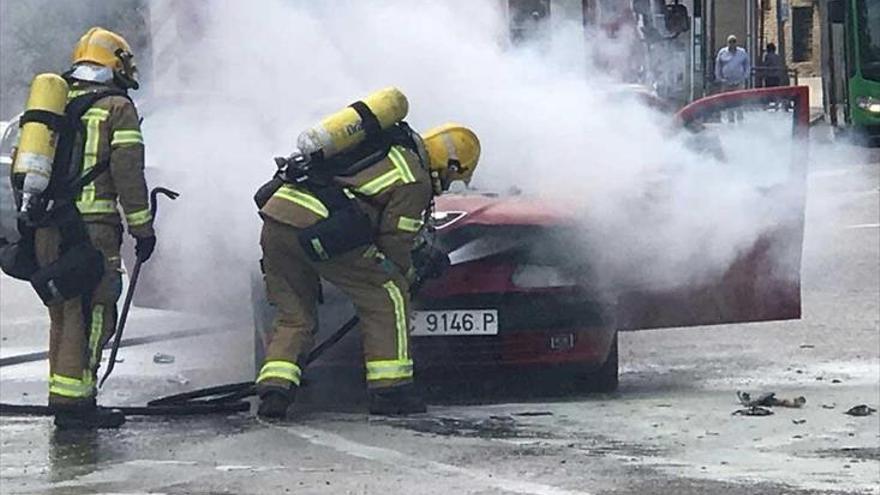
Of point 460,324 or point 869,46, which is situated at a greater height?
point 869,46

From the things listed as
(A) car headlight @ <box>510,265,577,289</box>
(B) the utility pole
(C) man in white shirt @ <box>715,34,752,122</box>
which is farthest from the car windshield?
(A) car headlight @ <box>510,265,577,289</box>

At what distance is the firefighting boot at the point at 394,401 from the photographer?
8023mm

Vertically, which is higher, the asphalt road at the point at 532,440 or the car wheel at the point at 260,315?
the car wheel at the point at 260,315

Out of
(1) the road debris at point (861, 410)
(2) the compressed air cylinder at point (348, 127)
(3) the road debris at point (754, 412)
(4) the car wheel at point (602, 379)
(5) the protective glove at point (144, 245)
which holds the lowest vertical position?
(1) the road debris at point (861, 410)

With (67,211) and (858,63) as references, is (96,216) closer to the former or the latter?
(67,211)

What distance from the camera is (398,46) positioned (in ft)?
30.8

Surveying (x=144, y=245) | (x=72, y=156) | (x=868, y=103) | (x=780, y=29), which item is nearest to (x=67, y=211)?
(x=72, y=156)

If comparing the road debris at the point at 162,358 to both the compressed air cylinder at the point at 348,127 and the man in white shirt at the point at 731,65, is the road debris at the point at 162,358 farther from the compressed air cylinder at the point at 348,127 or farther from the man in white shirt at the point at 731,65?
the man in white shirt at the point at 731,65

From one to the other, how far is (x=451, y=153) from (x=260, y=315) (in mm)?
1146

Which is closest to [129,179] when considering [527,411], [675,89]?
[527,411]

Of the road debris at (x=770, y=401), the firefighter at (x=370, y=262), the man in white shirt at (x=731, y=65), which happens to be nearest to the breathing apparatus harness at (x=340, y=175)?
the firefighter at (x=370, y=262)

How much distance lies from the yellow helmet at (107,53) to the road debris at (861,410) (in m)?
3.31

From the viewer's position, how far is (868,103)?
957 inches

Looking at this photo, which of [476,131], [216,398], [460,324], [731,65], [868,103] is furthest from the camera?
[868,103]
